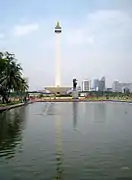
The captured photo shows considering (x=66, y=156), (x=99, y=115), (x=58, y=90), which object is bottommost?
(x=66, y=156)

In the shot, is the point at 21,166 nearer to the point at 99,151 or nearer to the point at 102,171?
the point at 102,171

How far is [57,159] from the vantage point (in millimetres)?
10508

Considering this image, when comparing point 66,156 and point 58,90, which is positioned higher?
point 58,90

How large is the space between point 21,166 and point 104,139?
6.00 m

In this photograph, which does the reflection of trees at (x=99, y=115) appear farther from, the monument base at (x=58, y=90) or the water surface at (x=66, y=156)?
the monument base at (x=58, y=90)

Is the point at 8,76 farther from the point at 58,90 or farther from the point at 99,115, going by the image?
the point at 58,90

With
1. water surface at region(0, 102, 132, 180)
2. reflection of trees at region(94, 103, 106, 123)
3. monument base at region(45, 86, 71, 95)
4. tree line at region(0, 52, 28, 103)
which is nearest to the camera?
water surface at region(0, 102, 132, 180)

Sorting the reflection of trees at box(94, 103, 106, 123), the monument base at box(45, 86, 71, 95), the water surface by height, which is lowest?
the water surface

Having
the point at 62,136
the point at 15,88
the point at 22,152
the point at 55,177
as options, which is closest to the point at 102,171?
the point at 55,177

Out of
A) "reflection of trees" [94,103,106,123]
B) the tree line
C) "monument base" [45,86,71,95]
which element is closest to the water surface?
"reflection of trees" [94,103,106,123]

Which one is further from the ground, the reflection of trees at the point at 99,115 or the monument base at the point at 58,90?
the monument base at the point at 58,90

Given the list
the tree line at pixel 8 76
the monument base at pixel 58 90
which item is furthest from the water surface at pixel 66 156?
the monument base at pixel 58 90

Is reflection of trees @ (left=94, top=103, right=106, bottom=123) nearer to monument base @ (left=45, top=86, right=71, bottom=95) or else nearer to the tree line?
the tree line

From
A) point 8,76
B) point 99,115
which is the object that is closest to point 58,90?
point 8,76
